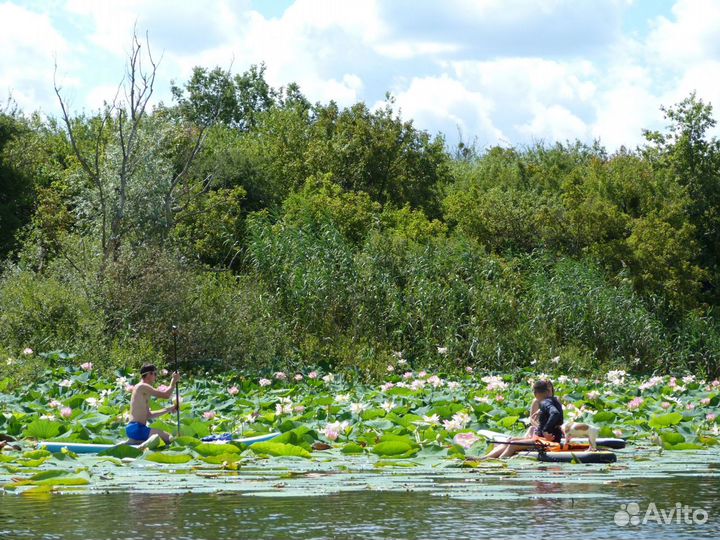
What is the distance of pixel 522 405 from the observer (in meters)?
15.3

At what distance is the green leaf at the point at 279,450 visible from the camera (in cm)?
1085

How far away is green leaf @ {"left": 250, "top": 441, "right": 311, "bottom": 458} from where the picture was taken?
35.6ft

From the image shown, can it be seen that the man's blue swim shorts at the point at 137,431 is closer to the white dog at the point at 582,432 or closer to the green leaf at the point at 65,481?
the green leaf at the point at 65,481

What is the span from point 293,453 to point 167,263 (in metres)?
11.0

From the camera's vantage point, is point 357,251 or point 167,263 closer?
point 167,263

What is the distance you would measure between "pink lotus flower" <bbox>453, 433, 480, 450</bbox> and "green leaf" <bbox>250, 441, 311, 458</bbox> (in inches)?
63.1

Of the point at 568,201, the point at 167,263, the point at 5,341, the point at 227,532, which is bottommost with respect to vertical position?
the point at 227,532

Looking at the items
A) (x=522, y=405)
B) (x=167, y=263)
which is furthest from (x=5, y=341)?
(x=522, y=405)

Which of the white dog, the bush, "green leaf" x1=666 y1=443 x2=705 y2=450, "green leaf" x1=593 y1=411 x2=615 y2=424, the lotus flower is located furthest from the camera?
the bush

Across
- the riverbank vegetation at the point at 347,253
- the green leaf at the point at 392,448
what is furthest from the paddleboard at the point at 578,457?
the riverbank vegetation at the point at 347,253

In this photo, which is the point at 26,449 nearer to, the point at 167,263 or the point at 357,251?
the point at 167,263

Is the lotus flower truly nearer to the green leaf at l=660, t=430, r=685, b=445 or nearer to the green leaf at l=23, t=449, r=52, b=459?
the green leaf at l=660, t=430, r=685, b=445

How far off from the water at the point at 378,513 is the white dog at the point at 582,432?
1.44 meters

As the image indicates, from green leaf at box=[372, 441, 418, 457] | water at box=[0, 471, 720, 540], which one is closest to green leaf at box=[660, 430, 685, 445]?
water at box=[0, 471, 720, 540]
